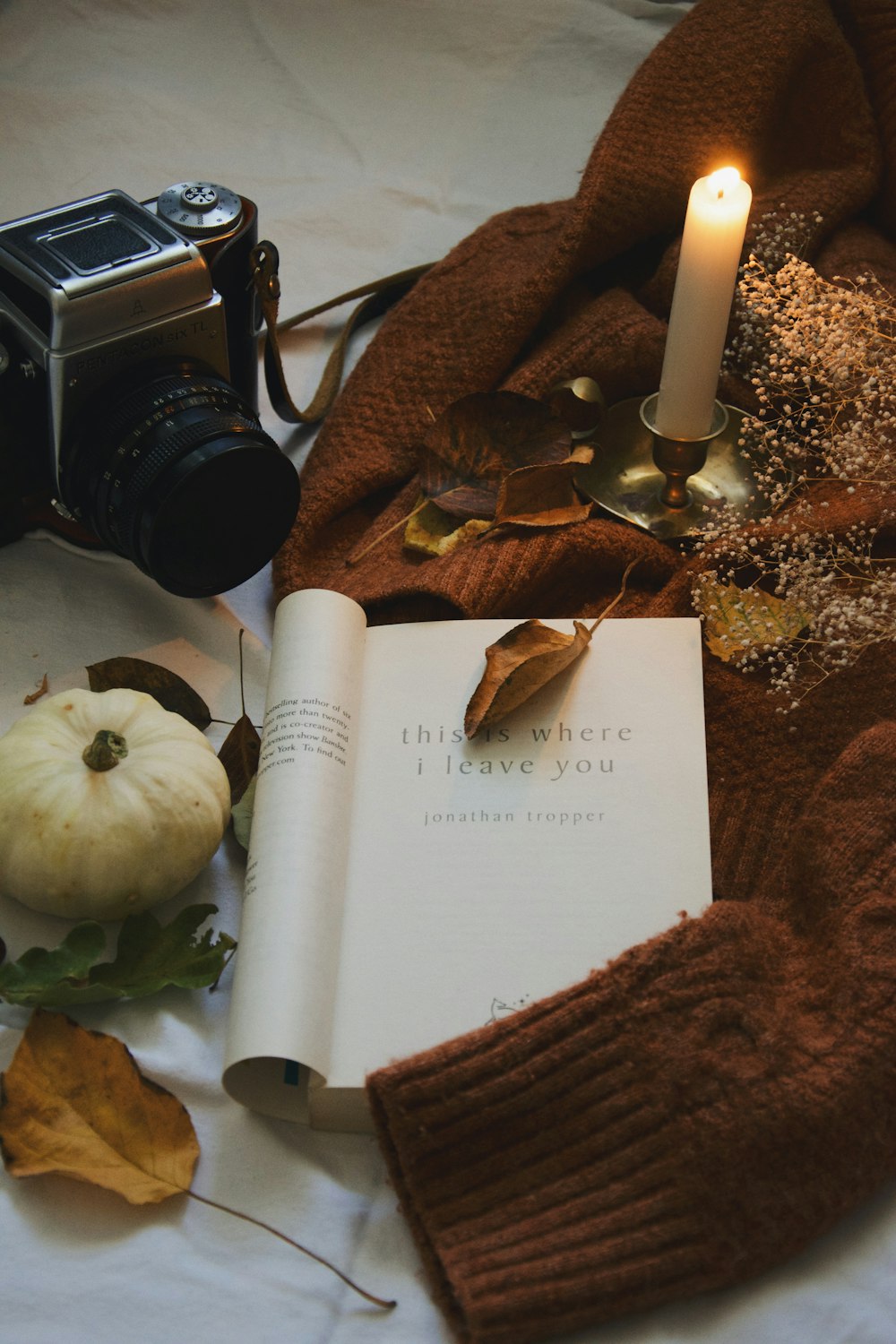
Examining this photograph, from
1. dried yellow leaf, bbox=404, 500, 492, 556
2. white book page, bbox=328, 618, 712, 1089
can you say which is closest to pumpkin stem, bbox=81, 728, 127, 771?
white book page, bbox=328, 618, 712, 1089

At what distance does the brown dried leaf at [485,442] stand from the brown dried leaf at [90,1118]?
1.09 ft

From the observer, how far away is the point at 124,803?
514 millimetres

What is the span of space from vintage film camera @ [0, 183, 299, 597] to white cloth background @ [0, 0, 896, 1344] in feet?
0.21

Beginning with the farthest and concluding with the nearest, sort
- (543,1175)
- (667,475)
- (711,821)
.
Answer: (667,475)
(711,821)
(543,1175)

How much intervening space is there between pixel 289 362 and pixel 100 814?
404 millimetres

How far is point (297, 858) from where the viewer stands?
0.52 meters

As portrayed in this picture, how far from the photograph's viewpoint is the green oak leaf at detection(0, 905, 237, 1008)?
497 millimetres

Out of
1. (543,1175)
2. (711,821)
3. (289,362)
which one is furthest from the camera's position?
(289,362)

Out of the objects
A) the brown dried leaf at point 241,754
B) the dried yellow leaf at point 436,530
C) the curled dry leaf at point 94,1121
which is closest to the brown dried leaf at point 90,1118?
the curled dry leaf at point 94,1121

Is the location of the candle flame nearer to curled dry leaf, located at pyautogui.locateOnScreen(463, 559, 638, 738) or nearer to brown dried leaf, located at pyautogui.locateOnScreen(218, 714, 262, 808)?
curled dry leaf, located at pyautogui.locateOnScreen(463, 559, 638, 738)

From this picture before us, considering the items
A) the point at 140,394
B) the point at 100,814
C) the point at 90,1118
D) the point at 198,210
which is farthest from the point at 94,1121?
the point at 198,210

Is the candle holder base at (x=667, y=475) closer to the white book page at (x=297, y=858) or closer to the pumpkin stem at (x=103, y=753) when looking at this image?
the white book page at (x=297, y=858)

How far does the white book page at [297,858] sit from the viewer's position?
48 centimetres

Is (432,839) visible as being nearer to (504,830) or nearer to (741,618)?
(504,830)
